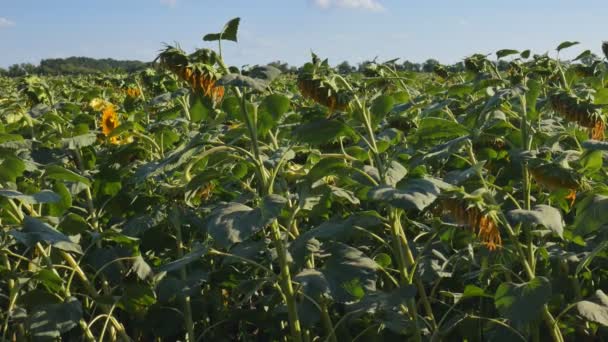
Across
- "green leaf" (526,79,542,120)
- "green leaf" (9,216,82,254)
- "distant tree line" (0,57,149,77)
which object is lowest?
"distant tree line" (0,57,149,77)

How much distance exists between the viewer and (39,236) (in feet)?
6.53

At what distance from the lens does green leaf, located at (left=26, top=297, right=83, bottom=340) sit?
229cm

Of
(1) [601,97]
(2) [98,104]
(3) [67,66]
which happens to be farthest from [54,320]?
(3) [67,66]

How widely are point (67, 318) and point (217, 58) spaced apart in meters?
0.93

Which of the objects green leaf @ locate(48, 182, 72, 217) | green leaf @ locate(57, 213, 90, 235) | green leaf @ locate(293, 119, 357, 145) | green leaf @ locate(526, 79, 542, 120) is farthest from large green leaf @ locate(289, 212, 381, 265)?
green leaf @ locate(48, 182, 72, 217)

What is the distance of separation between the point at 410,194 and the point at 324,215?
2.94 feet

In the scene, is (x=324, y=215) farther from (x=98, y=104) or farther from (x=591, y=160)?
(x=98, y=104)

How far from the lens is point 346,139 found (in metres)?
3.24

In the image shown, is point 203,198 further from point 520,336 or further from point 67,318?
point 520,336

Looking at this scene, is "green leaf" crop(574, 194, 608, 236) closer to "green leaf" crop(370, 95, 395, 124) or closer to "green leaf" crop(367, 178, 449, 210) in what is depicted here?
"green leaf" crop(367, 178, 449, 210)

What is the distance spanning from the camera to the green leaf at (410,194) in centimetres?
173

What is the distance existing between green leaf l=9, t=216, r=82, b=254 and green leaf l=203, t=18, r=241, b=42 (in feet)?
2.14

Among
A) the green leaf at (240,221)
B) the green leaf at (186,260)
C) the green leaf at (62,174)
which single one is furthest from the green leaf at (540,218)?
the green leaf at (62,174)

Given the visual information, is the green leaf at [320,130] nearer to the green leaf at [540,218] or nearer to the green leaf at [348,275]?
the green leaf at [348,275]
